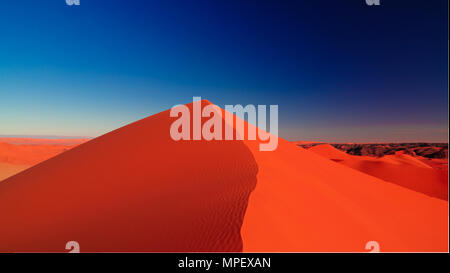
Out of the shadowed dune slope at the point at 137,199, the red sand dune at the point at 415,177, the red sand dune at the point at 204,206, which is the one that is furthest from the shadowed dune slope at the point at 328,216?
the red sand dune at the point at 415,177

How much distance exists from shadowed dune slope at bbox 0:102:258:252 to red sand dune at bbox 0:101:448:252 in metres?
0.03

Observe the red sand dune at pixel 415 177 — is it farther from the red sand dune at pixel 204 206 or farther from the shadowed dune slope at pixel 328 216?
the shadowed dune slope at pixel 328 216

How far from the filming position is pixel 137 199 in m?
5.52

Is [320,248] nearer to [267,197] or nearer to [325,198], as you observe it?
[267,197]

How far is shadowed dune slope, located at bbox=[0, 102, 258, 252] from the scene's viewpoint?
398 centimetres

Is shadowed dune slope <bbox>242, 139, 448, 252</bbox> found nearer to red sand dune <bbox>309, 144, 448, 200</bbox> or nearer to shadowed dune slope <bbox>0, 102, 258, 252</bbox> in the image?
shadowed dune slope <bbox>0, 102, 258, 252</bbox>

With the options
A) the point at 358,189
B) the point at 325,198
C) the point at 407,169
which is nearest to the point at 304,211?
the point at 325,198

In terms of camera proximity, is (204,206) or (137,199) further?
(137,199)

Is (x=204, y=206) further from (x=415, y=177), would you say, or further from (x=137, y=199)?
(x=415, y=177)

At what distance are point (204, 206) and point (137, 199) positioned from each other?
2.21 metres

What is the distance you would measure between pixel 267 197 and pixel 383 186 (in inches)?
300

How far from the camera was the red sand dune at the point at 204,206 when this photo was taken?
3906 millimetres

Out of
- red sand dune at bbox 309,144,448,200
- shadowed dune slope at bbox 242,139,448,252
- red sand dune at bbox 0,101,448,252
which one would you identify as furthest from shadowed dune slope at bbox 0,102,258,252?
red sand dune at bbox 309,144,448,200

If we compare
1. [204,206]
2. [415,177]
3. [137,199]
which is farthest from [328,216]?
[415,177]
